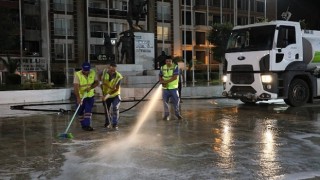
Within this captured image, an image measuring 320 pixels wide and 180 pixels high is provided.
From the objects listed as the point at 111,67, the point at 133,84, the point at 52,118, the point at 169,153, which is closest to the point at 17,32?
the point at 133,84

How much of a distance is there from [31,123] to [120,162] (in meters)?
5.93

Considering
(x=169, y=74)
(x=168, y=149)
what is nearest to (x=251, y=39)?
(x=169, y=74)

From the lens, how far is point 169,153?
786 cm

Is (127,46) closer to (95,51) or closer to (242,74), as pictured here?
(242,74)

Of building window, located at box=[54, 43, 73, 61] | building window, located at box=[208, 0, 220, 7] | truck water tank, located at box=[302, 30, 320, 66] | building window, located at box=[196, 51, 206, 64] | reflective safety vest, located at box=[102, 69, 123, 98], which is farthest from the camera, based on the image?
building window, located at box=[208, 0, 220, 7]

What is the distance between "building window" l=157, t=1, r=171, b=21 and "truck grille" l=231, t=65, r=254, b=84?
43.7 meters

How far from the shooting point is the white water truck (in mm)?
15383

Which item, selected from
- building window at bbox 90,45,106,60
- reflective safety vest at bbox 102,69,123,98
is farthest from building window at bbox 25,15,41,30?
reflective safety vest at bbox 102,69,123,98

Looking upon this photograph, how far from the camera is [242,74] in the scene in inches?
637

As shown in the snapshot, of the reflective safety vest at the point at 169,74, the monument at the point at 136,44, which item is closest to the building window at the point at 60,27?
the monument at the point at 136,44

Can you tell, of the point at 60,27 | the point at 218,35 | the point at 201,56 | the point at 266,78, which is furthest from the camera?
the point at 201,56

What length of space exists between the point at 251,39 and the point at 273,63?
1.22m

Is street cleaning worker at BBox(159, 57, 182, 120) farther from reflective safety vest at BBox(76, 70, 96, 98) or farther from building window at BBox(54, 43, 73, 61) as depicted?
building window at BBox(54, 43, 73, 61)

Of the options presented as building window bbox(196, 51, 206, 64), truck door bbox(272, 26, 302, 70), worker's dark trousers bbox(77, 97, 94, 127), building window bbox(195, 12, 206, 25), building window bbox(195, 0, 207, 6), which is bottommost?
worker's dark trousers bbox(77, 97, 94, 127)
